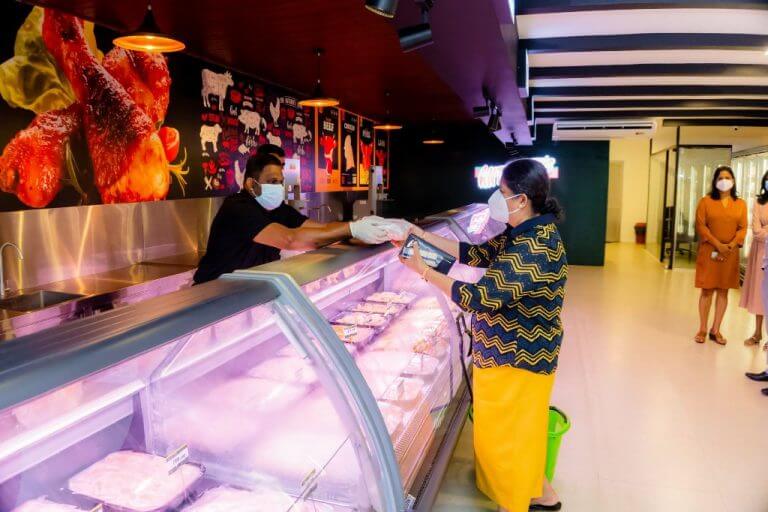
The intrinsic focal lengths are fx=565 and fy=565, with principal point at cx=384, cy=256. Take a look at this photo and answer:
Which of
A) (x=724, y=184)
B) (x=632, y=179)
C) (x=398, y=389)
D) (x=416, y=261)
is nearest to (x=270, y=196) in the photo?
(x=416, y=261)

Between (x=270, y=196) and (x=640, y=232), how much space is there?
51.1 ft

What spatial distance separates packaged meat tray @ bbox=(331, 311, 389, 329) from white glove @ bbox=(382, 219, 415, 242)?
52cm

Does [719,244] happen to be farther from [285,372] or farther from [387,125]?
[285,372]

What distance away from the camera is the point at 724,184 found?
6.09 meters

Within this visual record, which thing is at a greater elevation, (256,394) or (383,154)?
(383,154)

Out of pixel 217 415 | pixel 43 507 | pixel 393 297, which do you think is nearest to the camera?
pixel 43 507

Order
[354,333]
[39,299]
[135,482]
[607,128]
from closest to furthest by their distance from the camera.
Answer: [135,482] → [354,333] → [39,299] → [607,128]

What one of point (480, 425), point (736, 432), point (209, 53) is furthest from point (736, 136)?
point (480, 425)

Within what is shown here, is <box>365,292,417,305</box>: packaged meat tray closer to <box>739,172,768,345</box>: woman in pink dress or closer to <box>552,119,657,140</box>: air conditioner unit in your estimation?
<box>739,172,768,345</box>: woman in pink dress

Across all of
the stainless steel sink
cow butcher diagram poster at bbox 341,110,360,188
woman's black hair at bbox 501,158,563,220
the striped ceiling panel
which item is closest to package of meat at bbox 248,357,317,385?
woman's black hair at bbox 501,158,563,220

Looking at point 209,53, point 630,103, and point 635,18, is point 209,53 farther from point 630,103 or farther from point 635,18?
point 630,103

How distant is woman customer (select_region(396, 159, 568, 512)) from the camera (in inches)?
92.2

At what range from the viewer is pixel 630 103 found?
A: 8.79 meters

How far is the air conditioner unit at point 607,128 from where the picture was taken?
9828mm
